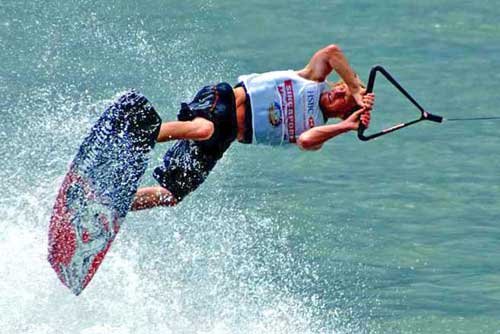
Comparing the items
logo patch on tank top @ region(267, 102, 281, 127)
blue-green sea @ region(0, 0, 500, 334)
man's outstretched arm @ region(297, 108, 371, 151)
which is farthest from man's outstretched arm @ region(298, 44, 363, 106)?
blue-green sea @ region(0, 0, 500, 334)

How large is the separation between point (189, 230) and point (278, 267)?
0.98 meters

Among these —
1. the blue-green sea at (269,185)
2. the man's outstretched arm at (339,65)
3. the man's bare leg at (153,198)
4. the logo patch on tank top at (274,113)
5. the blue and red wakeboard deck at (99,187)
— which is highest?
the man's outstretched arm at (339,65)

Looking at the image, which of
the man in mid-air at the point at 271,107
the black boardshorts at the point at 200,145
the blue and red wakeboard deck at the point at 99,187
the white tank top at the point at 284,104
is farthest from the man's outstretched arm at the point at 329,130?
the blue and red wakeboard deck at the point at 99,187

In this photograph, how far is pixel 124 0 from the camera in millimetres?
20391

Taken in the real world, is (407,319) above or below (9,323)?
below

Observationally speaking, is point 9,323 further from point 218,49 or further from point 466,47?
point 466,47

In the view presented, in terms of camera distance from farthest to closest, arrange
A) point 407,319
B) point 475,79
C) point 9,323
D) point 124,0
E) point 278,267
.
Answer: point 124,0 → point 475,79 → point 278,267 → point 407,319 → point 9,323

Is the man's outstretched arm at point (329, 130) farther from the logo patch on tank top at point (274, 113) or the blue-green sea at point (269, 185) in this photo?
the blue-green sea at point (269, 185)

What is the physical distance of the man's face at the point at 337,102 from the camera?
411 inches

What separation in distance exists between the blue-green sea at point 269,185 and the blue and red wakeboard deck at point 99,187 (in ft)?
2.59

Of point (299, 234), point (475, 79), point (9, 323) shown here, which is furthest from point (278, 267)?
point (475, 79)

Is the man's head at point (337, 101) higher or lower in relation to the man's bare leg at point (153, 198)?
higher

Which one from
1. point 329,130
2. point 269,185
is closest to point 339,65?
point 329,130

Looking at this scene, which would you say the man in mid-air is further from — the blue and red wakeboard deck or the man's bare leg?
the man's bare leg
